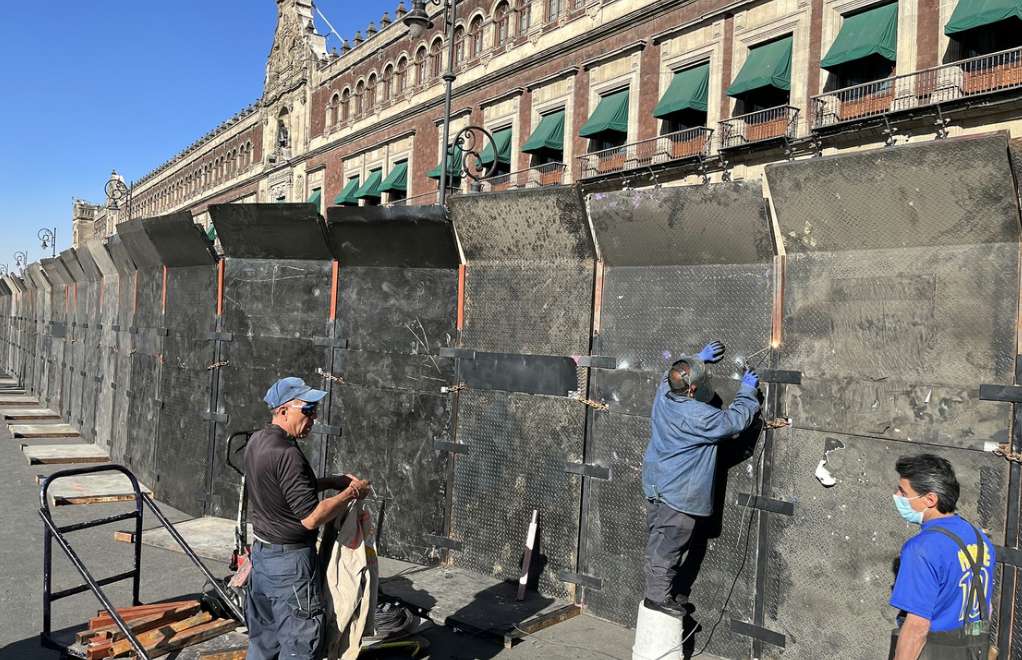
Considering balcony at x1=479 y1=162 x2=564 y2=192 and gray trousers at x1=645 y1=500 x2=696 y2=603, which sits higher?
balcony at x1=479 y1=162 x2=564 y2=192

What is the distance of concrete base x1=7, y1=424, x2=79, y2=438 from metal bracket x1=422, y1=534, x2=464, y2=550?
398 inches

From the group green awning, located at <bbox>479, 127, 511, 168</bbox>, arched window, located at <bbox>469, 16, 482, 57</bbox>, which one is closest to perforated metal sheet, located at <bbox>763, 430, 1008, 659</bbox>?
green awning, located at <bbox>479, 127, 511, 168</bbox>

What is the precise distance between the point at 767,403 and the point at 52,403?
667 inches

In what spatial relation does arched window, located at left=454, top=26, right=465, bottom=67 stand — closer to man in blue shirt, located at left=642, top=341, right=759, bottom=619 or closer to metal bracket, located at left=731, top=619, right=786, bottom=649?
man in blue shirt, located at left=642, top=341, right=759, bottom=619

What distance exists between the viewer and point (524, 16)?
103 ft

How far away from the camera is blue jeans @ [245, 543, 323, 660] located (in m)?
3.75

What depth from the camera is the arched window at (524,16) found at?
31109 millimetres

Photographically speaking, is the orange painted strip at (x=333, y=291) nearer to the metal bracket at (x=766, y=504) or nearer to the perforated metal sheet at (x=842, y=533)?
→ the metal bracket at (x=766, y=504)

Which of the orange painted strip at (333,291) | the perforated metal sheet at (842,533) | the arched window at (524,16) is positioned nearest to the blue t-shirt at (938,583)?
the perforated metal sheet at (842,533)

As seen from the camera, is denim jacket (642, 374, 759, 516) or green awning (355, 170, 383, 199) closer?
denim jacket (642, 374, 759, 516)

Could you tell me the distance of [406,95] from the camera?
127 feet

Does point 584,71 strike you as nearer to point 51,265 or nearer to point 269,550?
point 51,265

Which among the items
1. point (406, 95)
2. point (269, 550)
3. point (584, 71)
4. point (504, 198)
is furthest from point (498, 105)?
point (269, 550)

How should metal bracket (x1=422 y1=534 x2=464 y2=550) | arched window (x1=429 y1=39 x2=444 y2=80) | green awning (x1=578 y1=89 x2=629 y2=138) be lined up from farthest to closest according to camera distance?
arched window (x1=429 y1=39 x2=444 y2=80), green awning (x1=578 y1=89 x2=629 y2=138), metal bracket (x1=422 y1=534 x2=464 y2=550)
